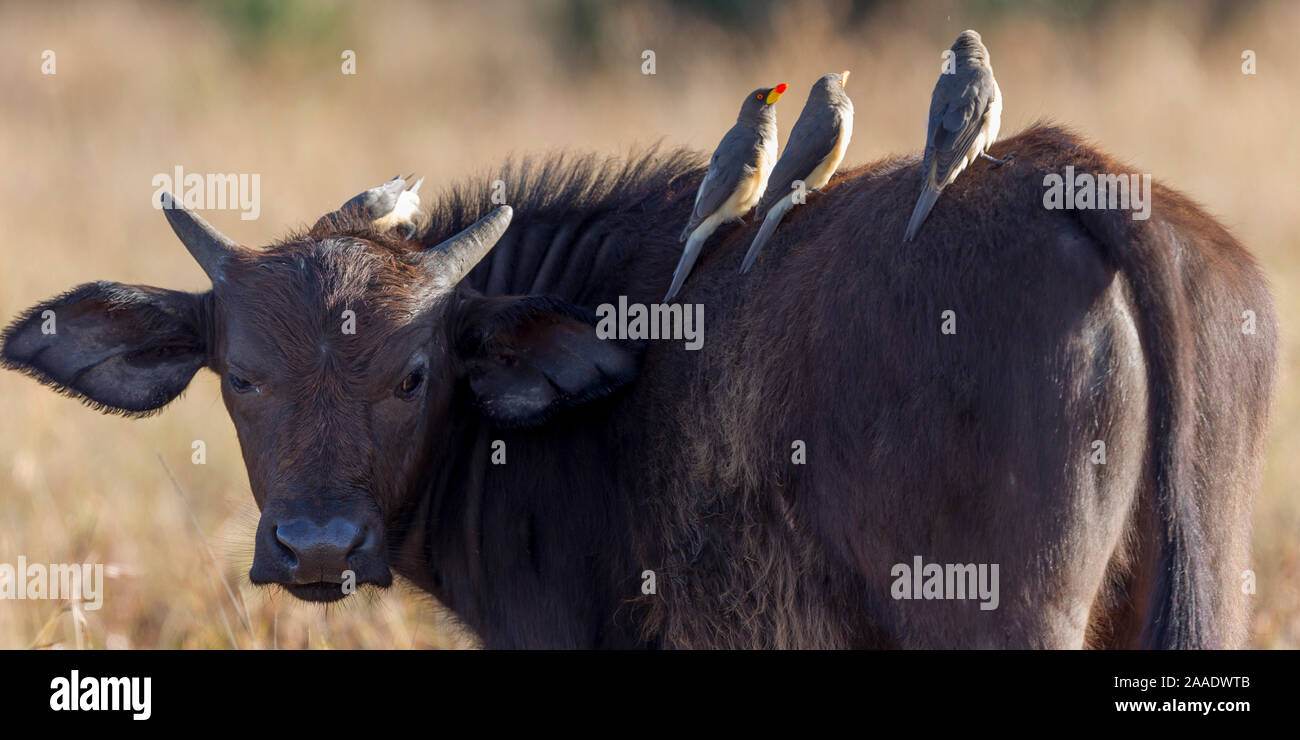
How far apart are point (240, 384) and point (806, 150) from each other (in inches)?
81.6

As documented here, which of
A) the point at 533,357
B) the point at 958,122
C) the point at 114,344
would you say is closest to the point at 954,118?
the point at 958,122

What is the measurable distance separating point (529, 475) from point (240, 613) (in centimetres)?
216

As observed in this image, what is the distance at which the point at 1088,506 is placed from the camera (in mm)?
3383

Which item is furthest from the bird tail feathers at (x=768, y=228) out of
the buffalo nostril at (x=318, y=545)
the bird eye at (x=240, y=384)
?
the bird eye at (x=240, y=384)

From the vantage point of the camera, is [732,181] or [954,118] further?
[732,181]

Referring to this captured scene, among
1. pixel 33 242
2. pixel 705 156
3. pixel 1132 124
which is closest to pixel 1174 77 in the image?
pixel 1132 124

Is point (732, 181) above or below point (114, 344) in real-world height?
above

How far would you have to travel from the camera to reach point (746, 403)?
401 centimetres

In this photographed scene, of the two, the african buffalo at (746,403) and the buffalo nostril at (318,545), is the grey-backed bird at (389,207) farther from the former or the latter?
the buffalo nostril at (318,545)

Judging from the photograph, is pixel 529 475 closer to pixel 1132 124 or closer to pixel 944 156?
pixel 944 156

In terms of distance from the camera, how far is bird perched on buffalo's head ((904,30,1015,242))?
3.74 metres

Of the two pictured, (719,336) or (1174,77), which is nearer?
(719,336)

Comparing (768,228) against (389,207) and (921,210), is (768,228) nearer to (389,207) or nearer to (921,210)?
(921,210)
